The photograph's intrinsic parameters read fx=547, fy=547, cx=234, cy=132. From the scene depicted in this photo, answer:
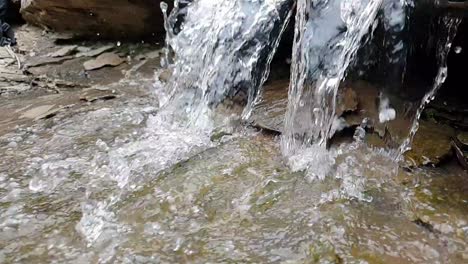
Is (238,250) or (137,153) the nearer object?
(238,250)

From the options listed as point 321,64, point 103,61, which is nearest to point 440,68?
point 321,64

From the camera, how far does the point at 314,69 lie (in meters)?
3.11

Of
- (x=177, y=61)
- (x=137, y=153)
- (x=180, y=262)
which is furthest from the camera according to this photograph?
(x=177, y=61)

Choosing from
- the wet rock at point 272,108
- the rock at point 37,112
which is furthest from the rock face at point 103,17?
the wet rock at point 272,108

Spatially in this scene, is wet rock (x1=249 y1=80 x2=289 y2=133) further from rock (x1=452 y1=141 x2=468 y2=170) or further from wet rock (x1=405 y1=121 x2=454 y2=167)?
rock (x1=452 y1=141 x2=468 y2=170)

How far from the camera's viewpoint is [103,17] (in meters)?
5.26

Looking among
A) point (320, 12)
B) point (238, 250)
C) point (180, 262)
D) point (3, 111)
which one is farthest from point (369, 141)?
point (3, 111)

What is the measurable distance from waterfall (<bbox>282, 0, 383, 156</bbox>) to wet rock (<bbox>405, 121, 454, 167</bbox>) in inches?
17.7

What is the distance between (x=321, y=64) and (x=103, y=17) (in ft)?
9.42

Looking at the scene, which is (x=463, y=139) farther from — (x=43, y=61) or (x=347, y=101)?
(x=43, y=61)

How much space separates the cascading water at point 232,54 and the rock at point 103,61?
1.04m

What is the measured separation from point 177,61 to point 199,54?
0.32 meters

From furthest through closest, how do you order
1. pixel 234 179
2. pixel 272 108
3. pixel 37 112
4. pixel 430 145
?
pixel 37 112
pixel 272 108
pixel 430 145
pixel 234 179

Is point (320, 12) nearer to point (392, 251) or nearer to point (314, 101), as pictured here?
point (314, 101)
